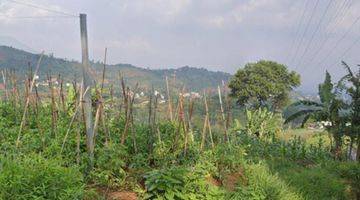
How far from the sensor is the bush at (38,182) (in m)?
5.09

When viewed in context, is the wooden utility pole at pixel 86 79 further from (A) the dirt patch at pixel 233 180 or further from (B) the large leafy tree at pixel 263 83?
(B) the large leafy tree at pixel 263 83

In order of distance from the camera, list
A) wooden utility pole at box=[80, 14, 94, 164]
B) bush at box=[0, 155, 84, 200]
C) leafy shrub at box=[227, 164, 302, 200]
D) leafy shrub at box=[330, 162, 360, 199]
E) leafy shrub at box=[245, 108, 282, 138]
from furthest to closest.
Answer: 1. leafy shrub at box=[245, 108, 282, 138]
2. leafy shrub at box=[330, 162, 360, 199]
3. leafy shrub at box=[227, 164, 302, 200]
4. wooden utility pole at box=[80, 14, 94, 164]
5. bush at box=[0, 155, 84, 200]

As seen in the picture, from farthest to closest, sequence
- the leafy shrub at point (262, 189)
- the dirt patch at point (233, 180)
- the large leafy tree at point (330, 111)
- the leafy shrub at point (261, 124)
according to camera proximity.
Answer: the leafy shrub at point (261, 124)
the large leafy tree at point (330, 111)
the dirt patch at point (233, 180)
the leafy shrub at point (262, 189)

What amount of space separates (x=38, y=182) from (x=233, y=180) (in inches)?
170

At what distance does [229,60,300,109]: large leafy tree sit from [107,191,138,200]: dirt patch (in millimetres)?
30274

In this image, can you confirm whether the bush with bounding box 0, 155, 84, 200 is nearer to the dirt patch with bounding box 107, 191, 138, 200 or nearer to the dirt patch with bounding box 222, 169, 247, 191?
the dirt patch with bounding box 107, 191, 138, 200

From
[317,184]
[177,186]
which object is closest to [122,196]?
[177,186]

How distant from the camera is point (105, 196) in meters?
6.36

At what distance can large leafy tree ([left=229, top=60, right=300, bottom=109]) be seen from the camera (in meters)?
37.0

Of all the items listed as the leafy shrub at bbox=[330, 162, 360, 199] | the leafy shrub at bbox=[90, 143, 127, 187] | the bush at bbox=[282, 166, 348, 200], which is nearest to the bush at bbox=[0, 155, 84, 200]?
the leafy shrub at bbox=[90, 143, 127, 187]

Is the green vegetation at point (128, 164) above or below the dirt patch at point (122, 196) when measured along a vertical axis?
above

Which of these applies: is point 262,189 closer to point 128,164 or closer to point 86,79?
point 128,164

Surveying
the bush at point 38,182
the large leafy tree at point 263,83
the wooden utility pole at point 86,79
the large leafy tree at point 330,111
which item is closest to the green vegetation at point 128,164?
the bush at point 38,182

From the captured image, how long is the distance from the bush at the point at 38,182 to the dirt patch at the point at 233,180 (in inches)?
128
